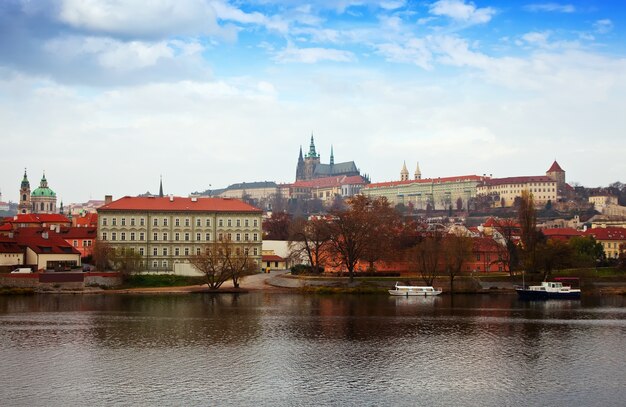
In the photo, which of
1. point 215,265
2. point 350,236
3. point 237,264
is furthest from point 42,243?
point 350,236

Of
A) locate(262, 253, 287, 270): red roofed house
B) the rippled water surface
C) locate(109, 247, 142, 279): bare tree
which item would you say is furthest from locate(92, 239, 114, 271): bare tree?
locate(262, 253, 287, 270): red roofed house

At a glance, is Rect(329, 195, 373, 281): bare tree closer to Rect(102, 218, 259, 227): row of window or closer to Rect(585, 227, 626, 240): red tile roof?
Rect(102, 218, 259, 227): row of window

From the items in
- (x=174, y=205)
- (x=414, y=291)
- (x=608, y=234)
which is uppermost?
(x=174, y=205)

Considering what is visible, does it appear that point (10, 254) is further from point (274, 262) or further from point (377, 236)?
point (377, 236)

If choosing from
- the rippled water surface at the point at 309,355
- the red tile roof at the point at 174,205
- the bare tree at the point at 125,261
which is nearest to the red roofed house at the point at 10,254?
the bare tree at the point at 125,261

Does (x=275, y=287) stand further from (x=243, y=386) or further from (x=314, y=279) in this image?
(x=243, y=386)

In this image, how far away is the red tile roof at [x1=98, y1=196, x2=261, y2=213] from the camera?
87.5 m

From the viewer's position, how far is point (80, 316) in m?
52.1

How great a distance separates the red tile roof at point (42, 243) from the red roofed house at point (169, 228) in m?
4.38

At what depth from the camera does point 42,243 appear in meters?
82.4

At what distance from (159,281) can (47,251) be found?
13.1 m

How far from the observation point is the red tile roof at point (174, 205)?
87.5m

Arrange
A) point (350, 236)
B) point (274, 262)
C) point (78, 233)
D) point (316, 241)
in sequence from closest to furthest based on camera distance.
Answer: point (350, 236), point (316, 241), point (78, 233), point (274, 262)

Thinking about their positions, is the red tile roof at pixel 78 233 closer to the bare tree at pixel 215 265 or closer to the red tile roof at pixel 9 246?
the red tile roof at pixel 9 246
